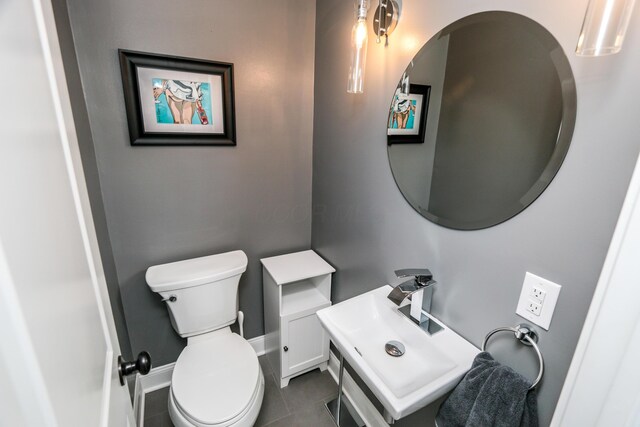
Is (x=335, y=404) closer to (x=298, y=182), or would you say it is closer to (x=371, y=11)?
(x=298, y=182)

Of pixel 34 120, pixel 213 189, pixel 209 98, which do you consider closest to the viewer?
pixel 34 120

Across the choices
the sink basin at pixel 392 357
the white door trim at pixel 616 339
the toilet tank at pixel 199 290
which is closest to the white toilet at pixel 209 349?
the toilet tank at pixel 199 290

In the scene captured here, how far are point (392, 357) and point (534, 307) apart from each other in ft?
1.71

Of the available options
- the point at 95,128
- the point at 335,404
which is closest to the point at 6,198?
the point at 95,128

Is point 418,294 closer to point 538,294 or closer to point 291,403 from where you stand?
point 538,294

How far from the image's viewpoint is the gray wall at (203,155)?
138 centimetres

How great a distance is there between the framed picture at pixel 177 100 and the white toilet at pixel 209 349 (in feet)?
2.35

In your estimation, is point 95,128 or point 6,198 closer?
point 6,198

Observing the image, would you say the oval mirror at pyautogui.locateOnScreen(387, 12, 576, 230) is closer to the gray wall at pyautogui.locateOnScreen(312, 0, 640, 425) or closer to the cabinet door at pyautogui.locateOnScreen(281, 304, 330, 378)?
the gray wall at pyautogui.locateOnScreen(312, 0, 640, 425)

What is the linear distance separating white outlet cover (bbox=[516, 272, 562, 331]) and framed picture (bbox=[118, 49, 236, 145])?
1.55 meters

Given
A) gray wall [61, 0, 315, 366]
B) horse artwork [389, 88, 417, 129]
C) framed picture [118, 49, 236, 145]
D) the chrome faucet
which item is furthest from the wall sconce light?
the chrome faucet

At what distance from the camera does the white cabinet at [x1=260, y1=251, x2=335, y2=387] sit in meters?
1.74

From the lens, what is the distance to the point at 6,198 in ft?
1.07

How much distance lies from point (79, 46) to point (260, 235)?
51.4 inches
